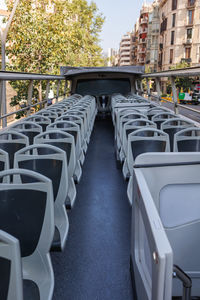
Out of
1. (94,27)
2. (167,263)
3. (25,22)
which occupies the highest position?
(94,27)

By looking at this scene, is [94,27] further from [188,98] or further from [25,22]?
[25,22]

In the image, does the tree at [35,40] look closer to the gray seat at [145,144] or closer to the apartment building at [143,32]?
the gray seat at [145,144]

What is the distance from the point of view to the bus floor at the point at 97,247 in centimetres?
281

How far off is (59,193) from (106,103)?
1077cm

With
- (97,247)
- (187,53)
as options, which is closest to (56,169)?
(97,247)

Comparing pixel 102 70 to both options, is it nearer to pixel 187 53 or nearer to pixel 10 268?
pixel 10 268

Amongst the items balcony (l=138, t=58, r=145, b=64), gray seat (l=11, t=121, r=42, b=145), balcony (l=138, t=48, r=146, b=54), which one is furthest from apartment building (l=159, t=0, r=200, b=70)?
gray seat (l=11, t=121, r=42, b=145)

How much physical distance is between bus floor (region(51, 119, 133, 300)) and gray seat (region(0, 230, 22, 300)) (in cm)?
135

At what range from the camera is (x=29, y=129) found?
4730mm

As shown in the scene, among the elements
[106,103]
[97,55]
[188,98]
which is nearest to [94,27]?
[97,55]

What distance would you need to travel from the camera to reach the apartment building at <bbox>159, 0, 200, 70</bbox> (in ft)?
156

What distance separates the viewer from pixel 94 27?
3681 centimetres

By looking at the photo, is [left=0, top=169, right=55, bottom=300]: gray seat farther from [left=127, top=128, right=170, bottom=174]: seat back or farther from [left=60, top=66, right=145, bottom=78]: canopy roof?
[left=60, top=66, right=145, bottom=78]: canopy roof

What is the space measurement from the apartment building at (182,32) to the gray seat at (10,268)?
49.0 meters
